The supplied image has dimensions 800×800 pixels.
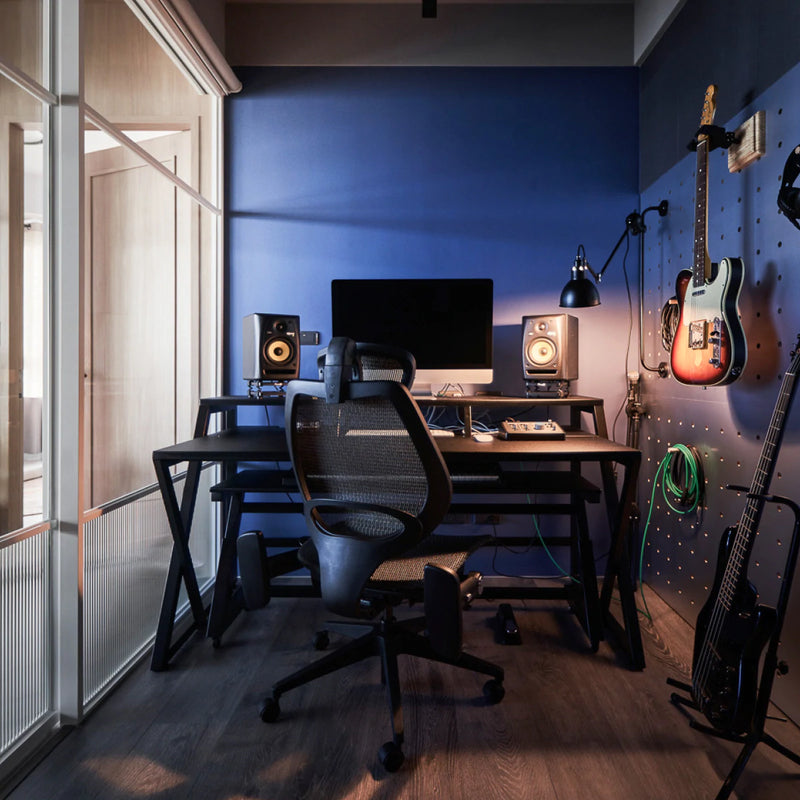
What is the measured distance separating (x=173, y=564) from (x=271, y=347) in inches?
36.1

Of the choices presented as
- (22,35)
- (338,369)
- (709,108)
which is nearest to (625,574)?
(338,369)

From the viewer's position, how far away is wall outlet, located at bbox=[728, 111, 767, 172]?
1796 mm

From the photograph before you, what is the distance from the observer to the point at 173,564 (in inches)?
83.8

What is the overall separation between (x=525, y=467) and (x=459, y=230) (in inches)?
45.6

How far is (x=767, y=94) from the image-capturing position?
179cm

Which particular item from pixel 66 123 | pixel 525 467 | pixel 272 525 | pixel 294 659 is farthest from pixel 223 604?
pixel 66 123

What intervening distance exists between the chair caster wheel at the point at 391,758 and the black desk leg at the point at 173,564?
0.93 metres

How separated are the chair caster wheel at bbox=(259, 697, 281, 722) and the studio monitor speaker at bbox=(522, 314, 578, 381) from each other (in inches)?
60.5

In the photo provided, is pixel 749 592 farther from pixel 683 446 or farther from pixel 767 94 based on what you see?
pixel 767 94

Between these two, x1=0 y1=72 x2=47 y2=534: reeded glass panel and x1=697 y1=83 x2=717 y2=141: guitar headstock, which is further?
x1=697 y1=83 x2=717 y2=141: guitar headstock

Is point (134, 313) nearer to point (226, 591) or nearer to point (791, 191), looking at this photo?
point (226, 591)

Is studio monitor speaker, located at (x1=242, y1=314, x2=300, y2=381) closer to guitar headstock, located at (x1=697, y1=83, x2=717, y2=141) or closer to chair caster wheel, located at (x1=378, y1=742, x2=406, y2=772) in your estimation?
chair caster wheel, located at (x1=378, y1=742, x2=406, y2=772)

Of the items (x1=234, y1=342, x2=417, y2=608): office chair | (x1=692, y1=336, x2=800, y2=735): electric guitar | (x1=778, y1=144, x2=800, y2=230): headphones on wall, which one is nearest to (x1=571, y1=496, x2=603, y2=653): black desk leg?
(x1=692, y1=336, x2=800, y2=735): electric guitar

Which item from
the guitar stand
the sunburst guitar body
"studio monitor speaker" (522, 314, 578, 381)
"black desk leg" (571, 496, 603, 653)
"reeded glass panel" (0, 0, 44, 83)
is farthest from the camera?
"studio monitor speaker" (522, 314, 578, 381)
